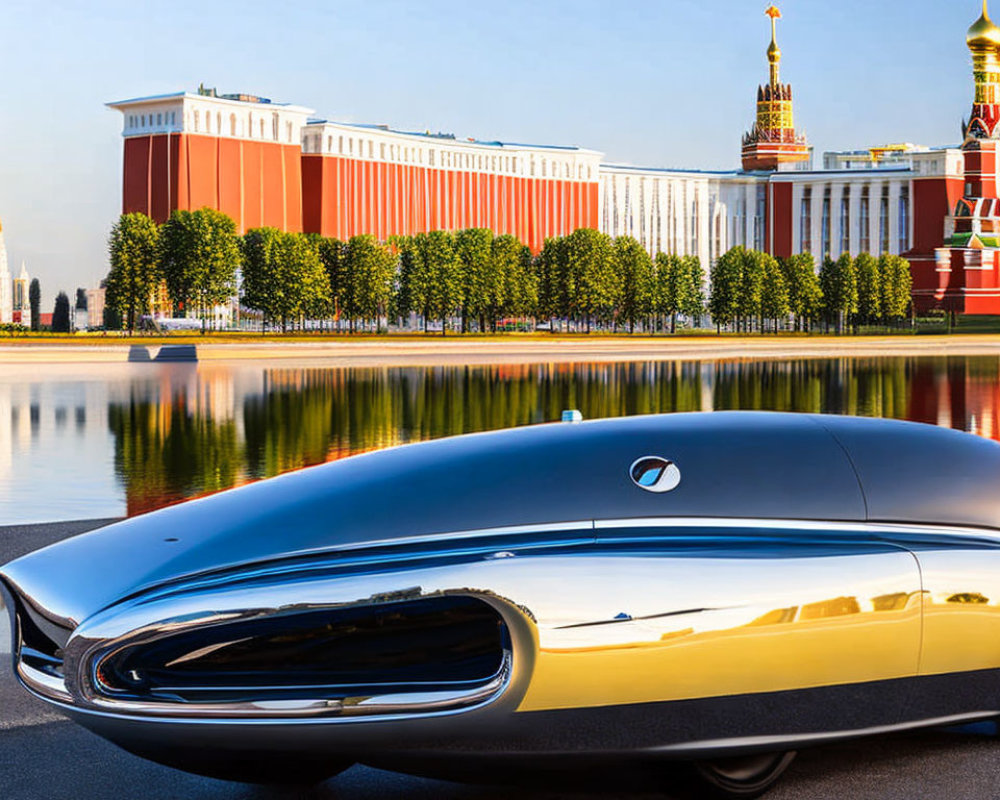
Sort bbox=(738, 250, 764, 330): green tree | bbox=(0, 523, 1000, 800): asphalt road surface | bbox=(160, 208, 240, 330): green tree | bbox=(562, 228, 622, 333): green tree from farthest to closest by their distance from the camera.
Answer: bbox=(738, 250, 764, 330): green tree < bbox=(562, 228, 622, 333): green tree < bbox=(160, 208, 240, 330): green tree < bbox=(0, 523, 1000, 800): asphalt road surface

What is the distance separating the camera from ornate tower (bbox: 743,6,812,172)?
541ft

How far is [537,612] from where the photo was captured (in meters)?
3.88

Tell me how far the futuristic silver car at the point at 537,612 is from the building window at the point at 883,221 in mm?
157561

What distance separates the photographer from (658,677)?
13.1 feet

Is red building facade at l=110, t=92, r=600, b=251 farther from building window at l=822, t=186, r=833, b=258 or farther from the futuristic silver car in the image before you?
the futuristic silver car

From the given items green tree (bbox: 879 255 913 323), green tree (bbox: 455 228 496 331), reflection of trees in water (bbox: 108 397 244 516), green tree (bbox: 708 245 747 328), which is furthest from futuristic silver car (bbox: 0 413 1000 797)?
green tree (bbox: 879 255 913 323)

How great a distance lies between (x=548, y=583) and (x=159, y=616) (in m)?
1.08

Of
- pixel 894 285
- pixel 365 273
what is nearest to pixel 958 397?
pixel 365 273

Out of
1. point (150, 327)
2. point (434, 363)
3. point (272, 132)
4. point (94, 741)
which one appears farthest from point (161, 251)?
point (94, 741)

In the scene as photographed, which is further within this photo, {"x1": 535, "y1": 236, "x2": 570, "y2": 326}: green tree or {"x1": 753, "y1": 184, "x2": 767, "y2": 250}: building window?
{"x1": 753, "y1": 184, "x2": 767, "y2": 250}: building window

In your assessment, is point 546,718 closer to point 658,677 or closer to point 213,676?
point 658,677

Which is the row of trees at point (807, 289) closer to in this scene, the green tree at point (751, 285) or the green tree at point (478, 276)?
the green tree at point (751, 285)

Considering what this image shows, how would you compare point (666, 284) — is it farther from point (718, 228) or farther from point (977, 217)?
point (718, 228)

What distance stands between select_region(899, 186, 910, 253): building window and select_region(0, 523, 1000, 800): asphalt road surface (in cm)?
15693
